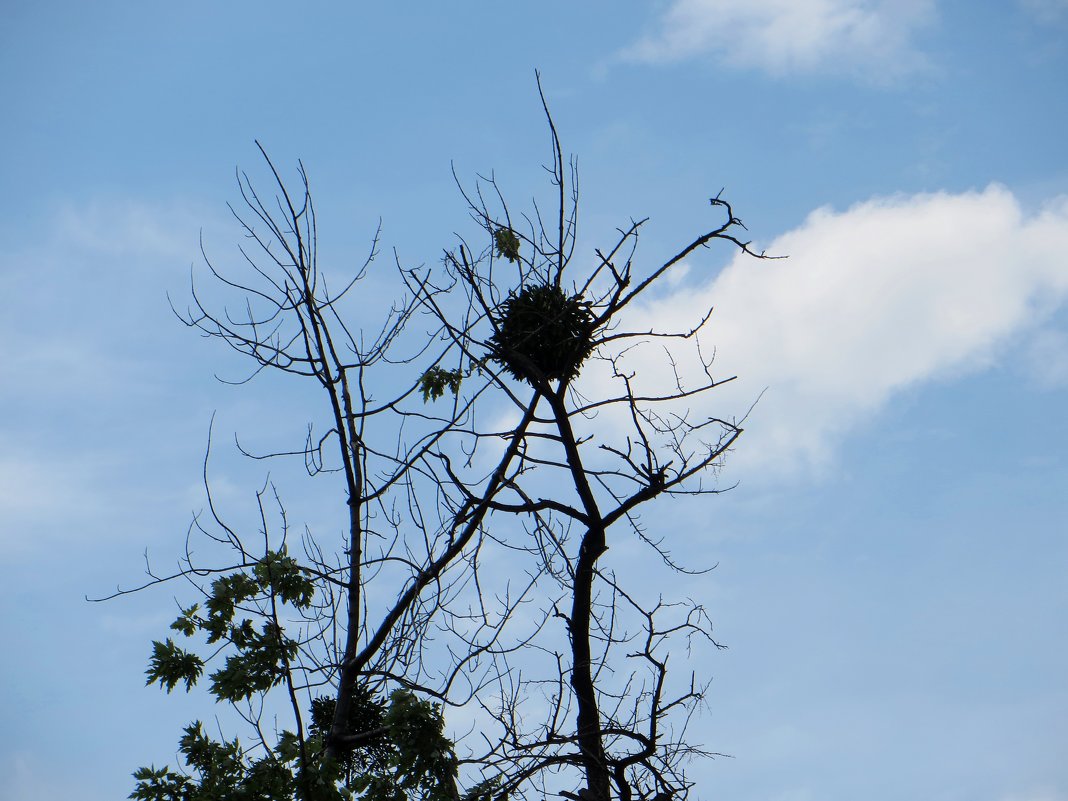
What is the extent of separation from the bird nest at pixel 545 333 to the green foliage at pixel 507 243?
8.0 inches

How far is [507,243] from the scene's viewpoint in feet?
18.2

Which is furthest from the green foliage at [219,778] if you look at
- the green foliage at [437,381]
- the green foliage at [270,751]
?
the green foliage at [437,381]

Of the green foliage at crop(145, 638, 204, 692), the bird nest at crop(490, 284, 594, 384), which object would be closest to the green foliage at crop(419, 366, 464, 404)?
the bird nest at crop(490, 284, 594, 384)

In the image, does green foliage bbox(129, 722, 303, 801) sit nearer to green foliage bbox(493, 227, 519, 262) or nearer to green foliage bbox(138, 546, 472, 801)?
green foliage bbox(138, 546, 472, 801)

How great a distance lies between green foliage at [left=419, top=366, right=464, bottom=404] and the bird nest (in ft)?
0.84

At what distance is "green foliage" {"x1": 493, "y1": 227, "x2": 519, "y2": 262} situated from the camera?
5.55m

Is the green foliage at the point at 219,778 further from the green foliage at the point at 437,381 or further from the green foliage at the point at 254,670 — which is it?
the green foliage at the point at 437,381

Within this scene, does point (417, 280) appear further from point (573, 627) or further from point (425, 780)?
point (425, 780)

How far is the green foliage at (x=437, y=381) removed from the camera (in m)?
5.63

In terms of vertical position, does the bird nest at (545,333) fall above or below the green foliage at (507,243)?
below

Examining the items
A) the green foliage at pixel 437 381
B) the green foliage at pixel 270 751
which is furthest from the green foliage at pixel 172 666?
the green foliage at pixel 437 381

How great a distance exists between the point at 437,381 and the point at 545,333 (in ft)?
2.28

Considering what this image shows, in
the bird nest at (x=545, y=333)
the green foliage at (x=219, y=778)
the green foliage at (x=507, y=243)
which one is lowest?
the green foliage at (x=219, y=778)

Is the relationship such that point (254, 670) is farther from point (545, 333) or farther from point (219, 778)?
point (545, 333)
